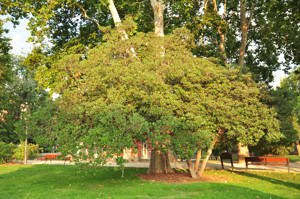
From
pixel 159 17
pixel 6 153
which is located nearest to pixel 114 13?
pixel 159 17

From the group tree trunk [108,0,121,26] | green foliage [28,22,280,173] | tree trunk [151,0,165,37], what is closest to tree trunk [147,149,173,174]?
green foliage [28,22,280,173]

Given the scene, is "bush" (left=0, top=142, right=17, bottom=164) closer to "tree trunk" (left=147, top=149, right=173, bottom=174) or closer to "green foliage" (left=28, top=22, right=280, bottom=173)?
"green foliage" (left=28, top=22, right=280, bottom=173)

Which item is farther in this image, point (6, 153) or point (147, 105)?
point (6, 153)

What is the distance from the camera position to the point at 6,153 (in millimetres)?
24484

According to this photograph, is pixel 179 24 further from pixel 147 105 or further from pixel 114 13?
pixel 147 105

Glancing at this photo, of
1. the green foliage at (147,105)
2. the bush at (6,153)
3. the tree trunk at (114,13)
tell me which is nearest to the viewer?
the green foliage at (147,105)

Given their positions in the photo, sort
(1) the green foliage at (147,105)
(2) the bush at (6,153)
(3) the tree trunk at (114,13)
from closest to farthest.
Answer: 1. (1) the green foliage at (147,105)
2. (3) the tree trunk at (114,13)
3. (2) the bush at (6,153)

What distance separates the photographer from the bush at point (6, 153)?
24034mm

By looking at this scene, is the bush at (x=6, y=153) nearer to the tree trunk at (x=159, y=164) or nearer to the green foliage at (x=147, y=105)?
the green foliage at (x=147, y=105)

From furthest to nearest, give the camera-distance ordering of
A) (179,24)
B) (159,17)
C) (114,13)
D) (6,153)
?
1. (6,153)
2. (179,24)
3. (159,17)
4. (114,13)

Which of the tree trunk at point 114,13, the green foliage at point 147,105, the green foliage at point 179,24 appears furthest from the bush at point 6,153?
the tree trunk at point 114,13

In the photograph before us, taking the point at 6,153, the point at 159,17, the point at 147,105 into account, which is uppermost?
the point at 159,17

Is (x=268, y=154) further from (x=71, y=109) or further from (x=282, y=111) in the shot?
(x=71, y=109)

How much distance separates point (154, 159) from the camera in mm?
14680
